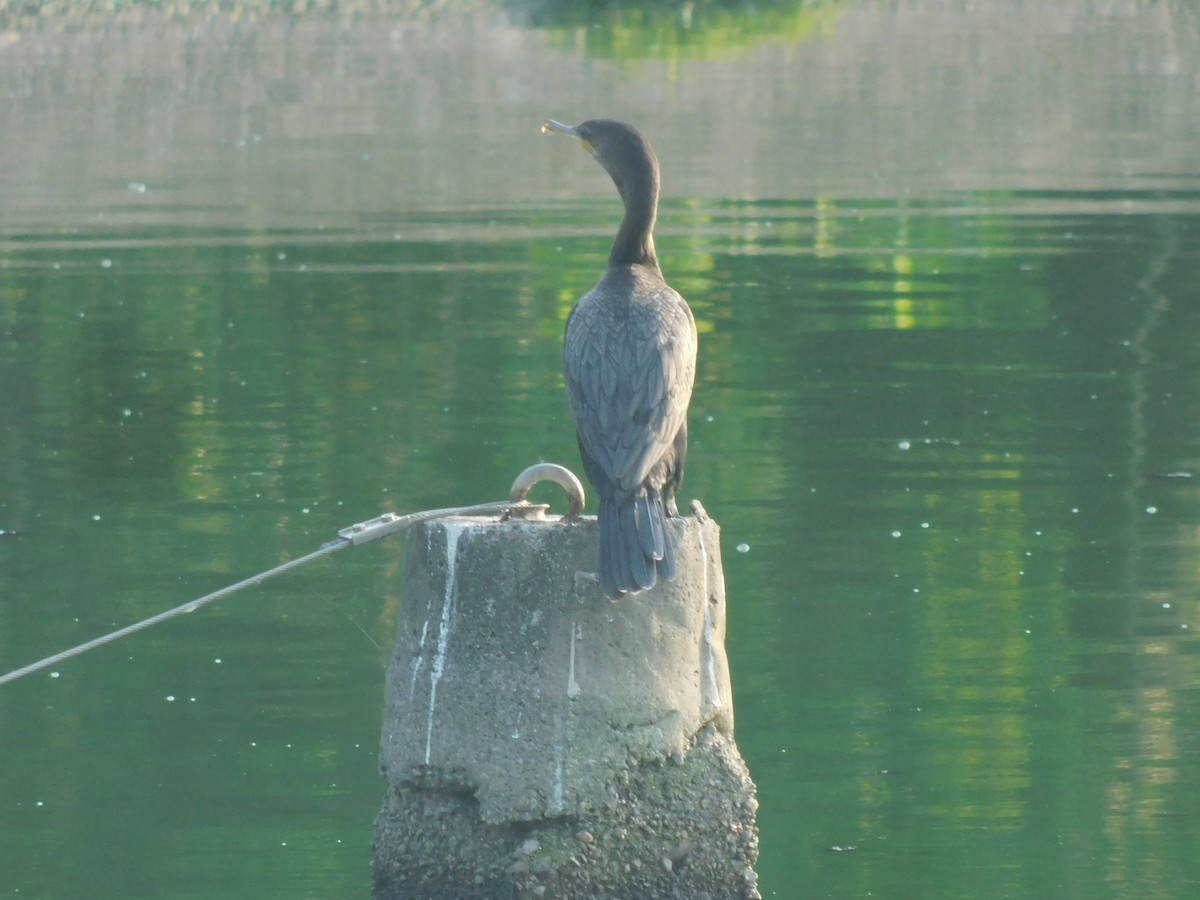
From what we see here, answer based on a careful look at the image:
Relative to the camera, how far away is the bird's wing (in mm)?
5742

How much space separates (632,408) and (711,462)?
5534 millimetres

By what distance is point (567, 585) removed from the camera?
543 centimetres

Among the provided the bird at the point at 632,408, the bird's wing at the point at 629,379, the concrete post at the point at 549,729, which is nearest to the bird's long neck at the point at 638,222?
the bird at the point at 632,408

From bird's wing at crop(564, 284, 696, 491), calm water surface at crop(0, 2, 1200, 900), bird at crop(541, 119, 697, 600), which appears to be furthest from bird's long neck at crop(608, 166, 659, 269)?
calm water surface at crop(0, 2, 1200, 900)

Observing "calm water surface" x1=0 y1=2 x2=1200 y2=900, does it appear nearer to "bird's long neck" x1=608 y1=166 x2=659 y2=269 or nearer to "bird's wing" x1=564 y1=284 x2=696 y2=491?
"bird's wing" x1=564 y1=284 x2=696 y2=491

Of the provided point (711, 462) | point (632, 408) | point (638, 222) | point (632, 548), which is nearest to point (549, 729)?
point (632, 548)

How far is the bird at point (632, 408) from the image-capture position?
5402 millimetres

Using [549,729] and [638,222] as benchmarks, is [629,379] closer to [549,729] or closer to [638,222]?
[638,222]

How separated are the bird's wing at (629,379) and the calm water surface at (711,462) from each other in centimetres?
127

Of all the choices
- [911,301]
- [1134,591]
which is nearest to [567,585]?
[1134,591]

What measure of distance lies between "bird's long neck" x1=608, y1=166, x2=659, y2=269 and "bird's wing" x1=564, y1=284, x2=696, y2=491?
0.41m

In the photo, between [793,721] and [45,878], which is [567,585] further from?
[793,721]

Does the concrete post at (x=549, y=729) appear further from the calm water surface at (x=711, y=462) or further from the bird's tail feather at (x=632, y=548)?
the calm water surface at (x=711, y=462)

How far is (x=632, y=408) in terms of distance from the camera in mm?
5820
